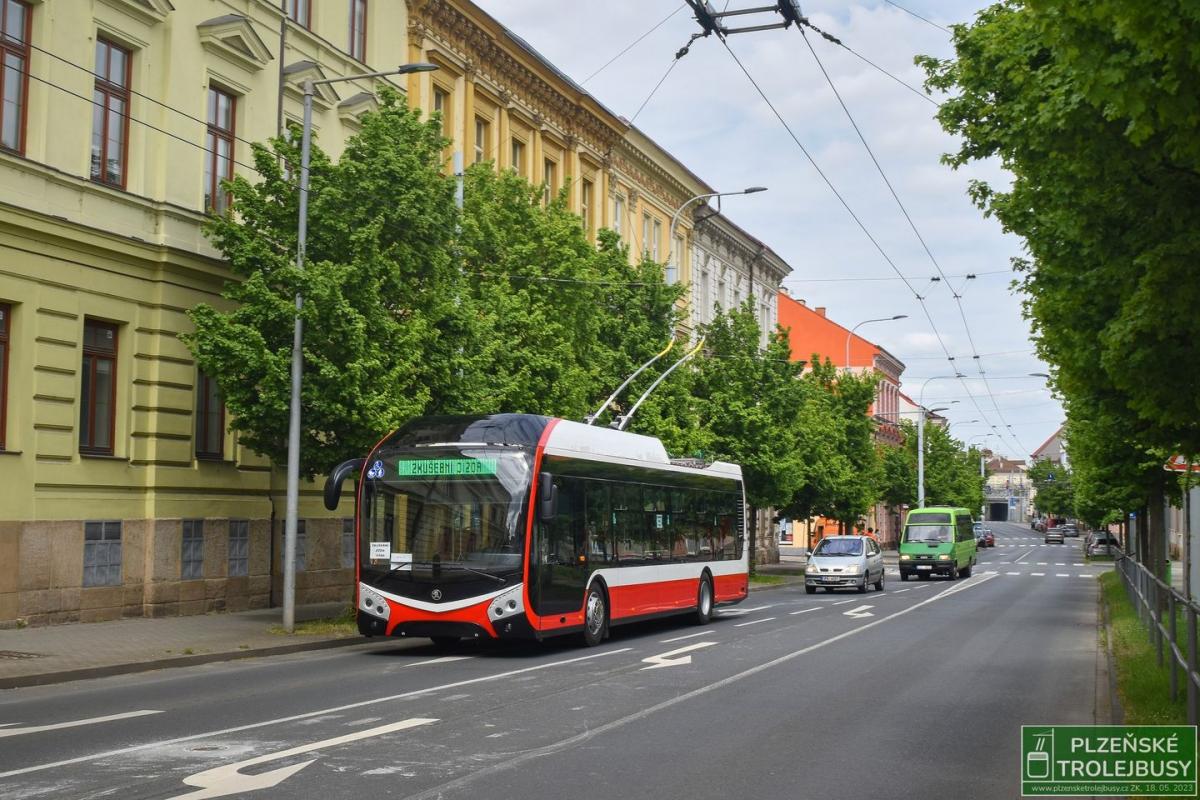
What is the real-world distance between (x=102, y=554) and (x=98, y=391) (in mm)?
2668

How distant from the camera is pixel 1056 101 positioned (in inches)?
345

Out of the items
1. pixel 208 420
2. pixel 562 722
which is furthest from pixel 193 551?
pixel 562 722

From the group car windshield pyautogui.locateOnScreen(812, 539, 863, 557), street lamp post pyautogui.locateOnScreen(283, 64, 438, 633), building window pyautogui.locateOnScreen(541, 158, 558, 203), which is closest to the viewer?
street lamp post pyautogui.locateOnScreen(283, 64, 438, 633)

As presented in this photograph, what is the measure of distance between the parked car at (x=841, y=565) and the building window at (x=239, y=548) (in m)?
18.2

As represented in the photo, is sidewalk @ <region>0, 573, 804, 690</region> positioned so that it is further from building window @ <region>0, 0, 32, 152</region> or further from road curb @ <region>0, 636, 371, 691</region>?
building window @ <region>0, 0, 32, 152</region>

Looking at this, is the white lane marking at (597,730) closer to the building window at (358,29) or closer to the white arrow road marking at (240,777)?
the white arrow road marking at (240,777)

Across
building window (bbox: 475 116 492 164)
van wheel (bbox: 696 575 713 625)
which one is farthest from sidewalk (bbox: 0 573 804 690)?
building window (bbox: 475 116 492 164)

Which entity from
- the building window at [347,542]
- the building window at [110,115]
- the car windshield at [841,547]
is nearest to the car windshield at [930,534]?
the car windshield at [841,547]

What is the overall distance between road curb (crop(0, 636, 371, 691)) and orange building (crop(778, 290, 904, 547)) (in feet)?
193

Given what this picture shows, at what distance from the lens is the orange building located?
9269cm

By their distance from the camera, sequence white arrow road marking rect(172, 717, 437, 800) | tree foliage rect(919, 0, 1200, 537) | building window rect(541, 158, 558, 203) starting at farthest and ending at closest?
building window rect(541, 158, 558, 203) → white arrow road marking rect(172, 717, 437, 800) → tree foliage rect(919, 0, 1200, 537)

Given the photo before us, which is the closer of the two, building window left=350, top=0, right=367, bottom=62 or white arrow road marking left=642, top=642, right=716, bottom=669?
white arrow road marking left=642, top=642, right=716, bottom=669

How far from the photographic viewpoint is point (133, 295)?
21781 mm

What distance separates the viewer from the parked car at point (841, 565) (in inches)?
1486
